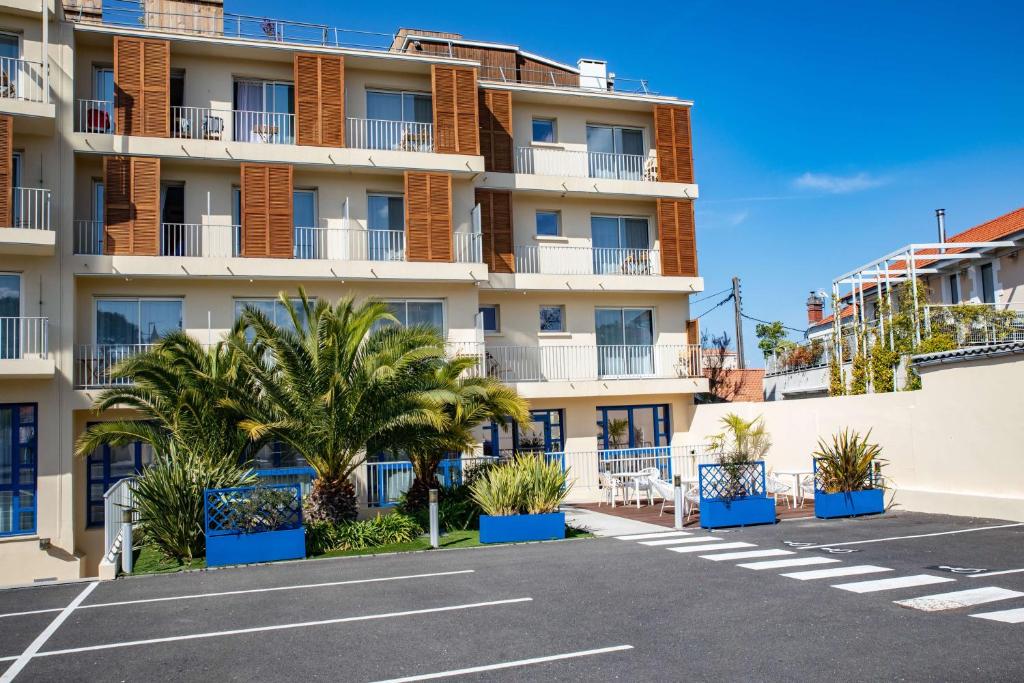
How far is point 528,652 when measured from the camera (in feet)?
28.1

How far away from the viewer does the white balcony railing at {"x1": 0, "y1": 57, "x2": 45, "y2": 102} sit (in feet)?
67.1

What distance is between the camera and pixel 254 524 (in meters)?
15.0

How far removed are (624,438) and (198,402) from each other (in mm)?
14136

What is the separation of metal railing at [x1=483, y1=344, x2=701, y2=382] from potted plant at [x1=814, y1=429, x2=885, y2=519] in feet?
30.6

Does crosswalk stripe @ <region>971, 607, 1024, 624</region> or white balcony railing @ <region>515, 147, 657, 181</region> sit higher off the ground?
white balcony railing @ <region>515, 147, 657, 181</region>

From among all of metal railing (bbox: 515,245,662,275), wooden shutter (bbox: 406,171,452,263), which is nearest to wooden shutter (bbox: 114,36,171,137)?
wooden shutter (bbox: 406,171,452,263)

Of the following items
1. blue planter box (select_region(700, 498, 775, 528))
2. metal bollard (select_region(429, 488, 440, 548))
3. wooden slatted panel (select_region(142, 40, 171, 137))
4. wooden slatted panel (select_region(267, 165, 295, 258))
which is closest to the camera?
metal bollard (select_region(429, 488, 440, 548))

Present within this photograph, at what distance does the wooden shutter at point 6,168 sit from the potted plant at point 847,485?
62.8 ft

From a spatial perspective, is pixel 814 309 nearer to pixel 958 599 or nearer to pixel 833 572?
pixel 833 572

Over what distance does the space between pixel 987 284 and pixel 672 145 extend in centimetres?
1204

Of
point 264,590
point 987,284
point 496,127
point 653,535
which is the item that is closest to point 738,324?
point 987,284

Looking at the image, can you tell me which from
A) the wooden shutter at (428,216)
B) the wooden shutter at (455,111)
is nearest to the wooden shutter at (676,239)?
the wooden shutter at (455,111)

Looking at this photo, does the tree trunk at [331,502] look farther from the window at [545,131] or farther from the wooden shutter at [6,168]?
the window at [545,131]

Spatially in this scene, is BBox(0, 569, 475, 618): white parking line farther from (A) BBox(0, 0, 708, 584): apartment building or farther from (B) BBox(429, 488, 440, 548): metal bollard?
(A) BBox(0, 0, 708, 584): apartment building
